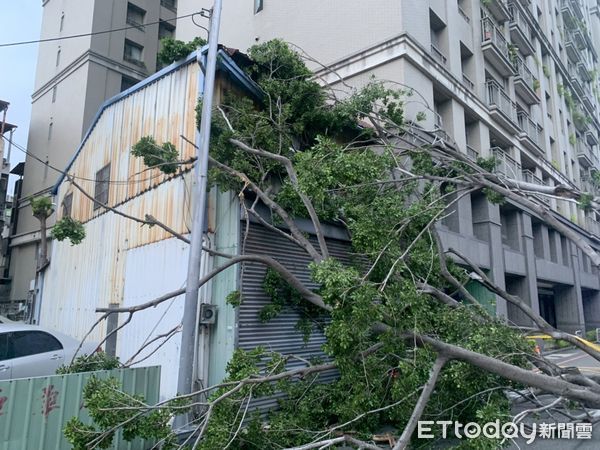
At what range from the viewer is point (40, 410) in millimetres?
5074

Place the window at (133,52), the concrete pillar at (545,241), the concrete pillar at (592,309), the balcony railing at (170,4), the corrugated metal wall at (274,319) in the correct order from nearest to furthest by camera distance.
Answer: the corrugated metal wall at (274,319) → the concrete pillar at (545,241) → the window at (133,52) → the concrete pillar at (592,309) → the balcony railing at (170,4)

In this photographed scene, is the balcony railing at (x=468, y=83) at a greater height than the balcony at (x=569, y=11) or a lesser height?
lesser

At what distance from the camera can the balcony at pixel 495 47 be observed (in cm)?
1817

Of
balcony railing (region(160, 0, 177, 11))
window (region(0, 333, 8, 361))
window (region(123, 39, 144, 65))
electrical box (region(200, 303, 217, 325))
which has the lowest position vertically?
window (region(0, 333, 8, 361))

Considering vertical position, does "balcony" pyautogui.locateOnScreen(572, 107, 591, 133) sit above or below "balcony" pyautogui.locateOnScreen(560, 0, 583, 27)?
below

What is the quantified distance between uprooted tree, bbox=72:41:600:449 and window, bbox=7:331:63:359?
2639 millimetres

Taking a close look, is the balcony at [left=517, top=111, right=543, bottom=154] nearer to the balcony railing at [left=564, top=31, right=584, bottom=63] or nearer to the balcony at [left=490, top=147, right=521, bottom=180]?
the balcony at [left=490, top=147, right=521, bottom=180]

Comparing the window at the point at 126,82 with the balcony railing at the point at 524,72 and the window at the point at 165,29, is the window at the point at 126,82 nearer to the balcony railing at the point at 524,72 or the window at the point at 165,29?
the window at the point at 165,29

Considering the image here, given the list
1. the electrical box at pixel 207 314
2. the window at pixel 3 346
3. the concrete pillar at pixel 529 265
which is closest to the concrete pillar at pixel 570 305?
the concrete pillar at pixel 529 265

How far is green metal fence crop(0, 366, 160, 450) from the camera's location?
484cm

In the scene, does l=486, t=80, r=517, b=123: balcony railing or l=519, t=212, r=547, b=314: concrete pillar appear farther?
l=519, t=212, r=547, b=314: concrete pillar

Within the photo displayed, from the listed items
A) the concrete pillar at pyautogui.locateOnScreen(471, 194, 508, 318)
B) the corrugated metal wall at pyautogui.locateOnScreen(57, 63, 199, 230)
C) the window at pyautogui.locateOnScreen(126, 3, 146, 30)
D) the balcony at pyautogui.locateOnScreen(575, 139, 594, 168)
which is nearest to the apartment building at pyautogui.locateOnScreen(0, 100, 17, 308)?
the window at pyautogui.locateOnScreen(126, 3, 146, 30)

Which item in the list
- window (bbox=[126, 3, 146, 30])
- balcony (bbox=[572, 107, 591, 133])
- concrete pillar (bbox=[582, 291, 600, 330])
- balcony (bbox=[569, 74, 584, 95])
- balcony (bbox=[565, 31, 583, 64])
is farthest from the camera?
balcony (bbox=[565, 31, 583, 64])

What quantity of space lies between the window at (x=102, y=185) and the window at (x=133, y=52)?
61.2ft
